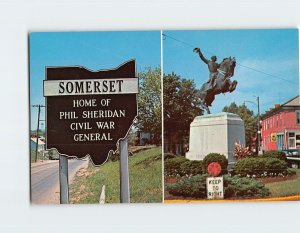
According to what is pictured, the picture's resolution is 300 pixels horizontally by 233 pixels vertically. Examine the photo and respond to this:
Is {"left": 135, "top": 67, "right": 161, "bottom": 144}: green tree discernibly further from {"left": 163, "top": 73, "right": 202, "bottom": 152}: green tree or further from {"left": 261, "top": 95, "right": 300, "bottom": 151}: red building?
{"left": 261, "top": 95, "right": 300, "bottom": 151}: red building

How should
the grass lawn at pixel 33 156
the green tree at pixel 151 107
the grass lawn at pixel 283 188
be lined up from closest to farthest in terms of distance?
the grass lawn at pixel 33 156, the green tree at pixel 151 107, the grass lawn at pixel 283 188

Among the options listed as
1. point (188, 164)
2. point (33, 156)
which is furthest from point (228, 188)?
point (33, 156)

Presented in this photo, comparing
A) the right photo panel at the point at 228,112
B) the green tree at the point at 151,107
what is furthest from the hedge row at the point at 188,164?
the green tree at the point at 151,107

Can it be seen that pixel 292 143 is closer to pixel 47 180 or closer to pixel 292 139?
pixel 292 139

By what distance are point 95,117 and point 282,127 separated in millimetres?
2506

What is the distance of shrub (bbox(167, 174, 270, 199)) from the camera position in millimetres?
7629

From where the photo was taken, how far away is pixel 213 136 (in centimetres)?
769

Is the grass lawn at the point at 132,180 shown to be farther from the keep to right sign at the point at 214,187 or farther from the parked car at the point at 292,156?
the parked car at the point at 292,156

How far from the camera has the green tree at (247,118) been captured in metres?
7.66

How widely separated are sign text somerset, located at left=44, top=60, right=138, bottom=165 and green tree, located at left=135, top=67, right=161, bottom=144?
25cm

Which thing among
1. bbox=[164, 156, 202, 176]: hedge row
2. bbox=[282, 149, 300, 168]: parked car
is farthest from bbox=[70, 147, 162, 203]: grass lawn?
bbox=[282, 149, 300, 168]: parked car

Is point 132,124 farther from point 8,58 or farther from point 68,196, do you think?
point 8,58
